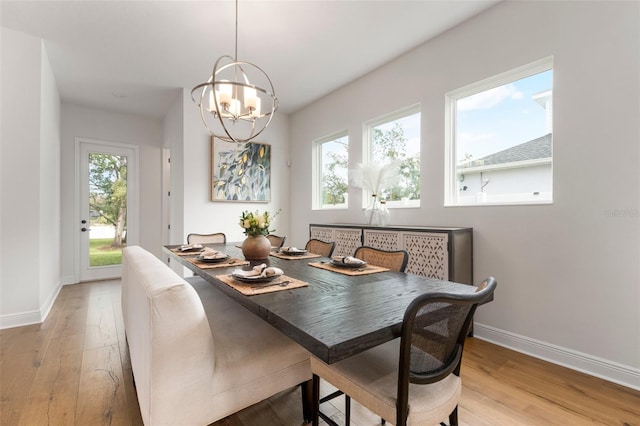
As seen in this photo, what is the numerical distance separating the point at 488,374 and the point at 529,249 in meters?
0.99

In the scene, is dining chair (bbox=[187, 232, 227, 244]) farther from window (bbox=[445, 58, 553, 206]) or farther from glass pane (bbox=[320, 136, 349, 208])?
window (bbox=[445, 58, 553, 206])

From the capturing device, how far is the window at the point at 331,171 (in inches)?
166

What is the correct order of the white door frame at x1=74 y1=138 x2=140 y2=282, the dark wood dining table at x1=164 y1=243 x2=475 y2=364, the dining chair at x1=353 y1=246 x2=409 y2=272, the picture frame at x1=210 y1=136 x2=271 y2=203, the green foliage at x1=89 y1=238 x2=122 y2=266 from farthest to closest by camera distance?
the green foliage at x1=89 y1=238 x2=122 y2=266 → the white door frame at x1=74 y1=138 x2=140 y2=282 → the picture frame at x1=210 y1=136 x2=271 y2=203 → the dining chair at x1=353 y1=246 x2=409 y2=272 → the dark wood dining table at x1=164 y1=243 x2=475 y2=364

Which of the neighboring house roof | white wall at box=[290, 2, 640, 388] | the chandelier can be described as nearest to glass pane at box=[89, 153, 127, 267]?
the chandelier

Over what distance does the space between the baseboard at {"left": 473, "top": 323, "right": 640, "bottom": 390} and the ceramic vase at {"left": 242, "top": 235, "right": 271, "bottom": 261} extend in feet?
6.53

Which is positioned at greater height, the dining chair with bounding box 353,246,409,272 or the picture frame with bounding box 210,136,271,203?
the picture frame with bounding box 210,136,271,203

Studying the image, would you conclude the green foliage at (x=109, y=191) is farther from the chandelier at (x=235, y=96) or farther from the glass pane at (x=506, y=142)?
the glass pane at (x=506, y=142)

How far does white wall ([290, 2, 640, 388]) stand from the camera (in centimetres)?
187

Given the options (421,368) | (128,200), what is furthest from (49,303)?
(421,368)

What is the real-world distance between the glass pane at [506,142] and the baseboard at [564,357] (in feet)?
3.62

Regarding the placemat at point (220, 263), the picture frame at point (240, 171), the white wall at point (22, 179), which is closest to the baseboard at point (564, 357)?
the placemat at point (220, 263)

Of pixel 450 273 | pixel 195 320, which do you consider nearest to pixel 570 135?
pixel 450 273

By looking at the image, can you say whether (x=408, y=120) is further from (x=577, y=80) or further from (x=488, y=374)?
(x=488, y=374)

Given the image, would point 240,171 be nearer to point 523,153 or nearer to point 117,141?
point 117,141
